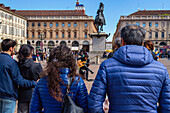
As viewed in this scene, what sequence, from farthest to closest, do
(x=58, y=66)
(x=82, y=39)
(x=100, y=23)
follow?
(x=82, y=39) < (x=100, y=23) < (x=58, y=66)

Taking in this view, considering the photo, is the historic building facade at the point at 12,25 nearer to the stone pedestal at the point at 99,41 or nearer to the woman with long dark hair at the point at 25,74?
the stone pedestal at the point at 99,41

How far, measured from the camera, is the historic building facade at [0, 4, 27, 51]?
51094mm

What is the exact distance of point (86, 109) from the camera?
2102 mm

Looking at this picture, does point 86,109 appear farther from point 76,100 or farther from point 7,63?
point 7,63

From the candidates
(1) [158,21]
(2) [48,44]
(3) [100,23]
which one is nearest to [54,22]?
(2) [48,44]

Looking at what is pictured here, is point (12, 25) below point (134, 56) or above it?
above

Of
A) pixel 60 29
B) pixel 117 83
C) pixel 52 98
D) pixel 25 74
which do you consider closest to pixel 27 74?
pixel 25 74

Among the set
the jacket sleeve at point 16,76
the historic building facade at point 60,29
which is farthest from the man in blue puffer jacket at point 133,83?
the historic building facade at point 60,29

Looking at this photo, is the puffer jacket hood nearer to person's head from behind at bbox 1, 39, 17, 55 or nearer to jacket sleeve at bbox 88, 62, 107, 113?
jacket sleeve at bbox 88, 62, 107, 113

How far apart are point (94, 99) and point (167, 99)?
2.45 ft

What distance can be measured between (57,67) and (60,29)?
6713 centimetres

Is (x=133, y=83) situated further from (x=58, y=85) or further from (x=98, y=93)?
(x=58, y=85)

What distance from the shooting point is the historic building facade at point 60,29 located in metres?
66.8

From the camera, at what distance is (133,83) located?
6.29 feet
